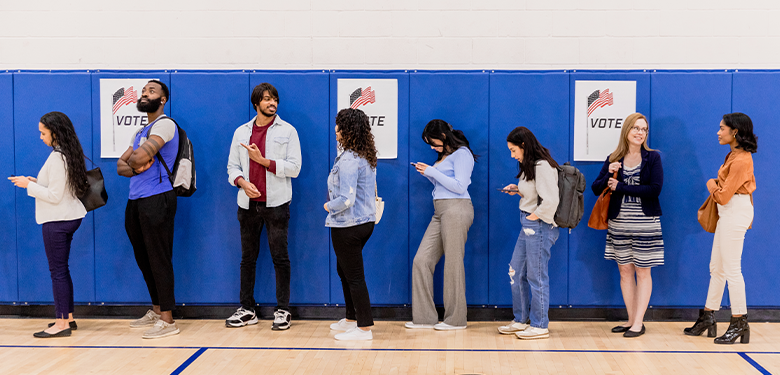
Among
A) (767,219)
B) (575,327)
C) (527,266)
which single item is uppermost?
(767,219)

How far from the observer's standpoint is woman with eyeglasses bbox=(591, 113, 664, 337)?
4.02 m

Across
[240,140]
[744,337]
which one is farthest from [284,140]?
[744,337]

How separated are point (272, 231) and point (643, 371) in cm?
276

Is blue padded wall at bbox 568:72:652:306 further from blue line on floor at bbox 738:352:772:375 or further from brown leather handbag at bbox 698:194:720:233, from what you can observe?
blue line on floor at bbox 738:352:772:375

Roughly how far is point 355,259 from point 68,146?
2.27 meters

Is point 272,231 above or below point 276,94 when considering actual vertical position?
below

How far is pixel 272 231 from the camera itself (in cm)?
430

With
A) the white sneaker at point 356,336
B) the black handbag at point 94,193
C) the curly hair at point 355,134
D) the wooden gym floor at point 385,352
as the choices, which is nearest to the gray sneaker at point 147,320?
the wooden gym floor at point 385,352

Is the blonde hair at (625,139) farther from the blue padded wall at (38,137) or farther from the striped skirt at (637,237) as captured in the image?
the blue padded wall at (38,137)

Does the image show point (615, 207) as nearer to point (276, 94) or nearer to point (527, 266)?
point (527, 266)

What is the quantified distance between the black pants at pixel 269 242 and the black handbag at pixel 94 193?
103 cm

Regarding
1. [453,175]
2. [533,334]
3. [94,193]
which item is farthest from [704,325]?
[94,193]

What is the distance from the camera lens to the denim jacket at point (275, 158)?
4246 millimetres
